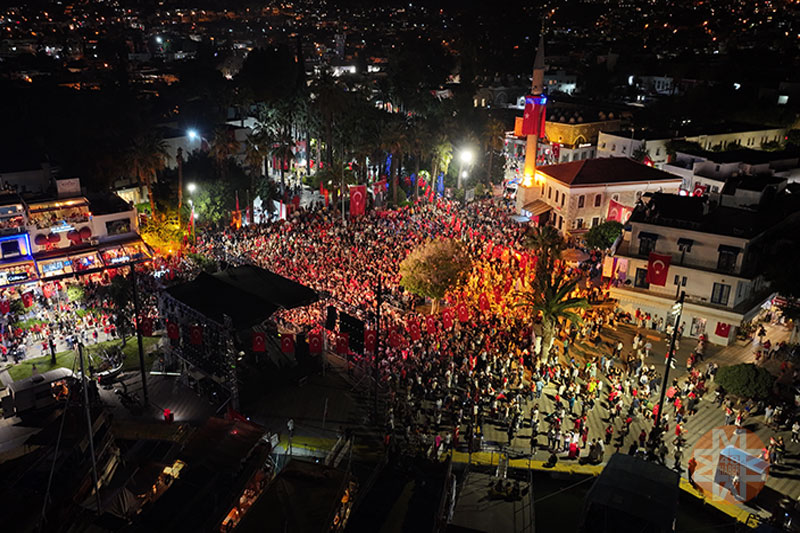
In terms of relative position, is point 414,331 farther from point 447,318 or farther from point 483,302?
point 483,302

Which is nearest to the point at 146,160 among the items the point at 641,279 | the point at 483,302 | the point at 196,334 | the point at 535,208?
the point at 196,334

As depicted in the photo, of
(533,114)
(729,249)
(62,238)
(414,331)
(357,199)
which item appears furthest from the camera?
(533,114)

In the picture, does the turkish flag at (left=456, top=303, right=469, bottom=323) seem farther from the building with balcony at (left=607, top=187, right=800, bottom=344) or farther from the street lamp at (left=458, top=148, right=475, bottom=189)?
the street lamp at (left=458, top=148, right=475, bottom=189)

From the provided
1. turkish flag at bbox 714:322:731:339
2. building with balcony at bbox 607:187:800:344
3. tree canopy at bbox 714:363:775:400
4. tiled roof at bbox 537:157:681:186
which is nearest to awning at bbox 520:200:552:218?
tiled roof at bbox 537:157:681:186

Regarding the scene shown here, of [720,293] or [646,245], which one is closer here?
[720,293]

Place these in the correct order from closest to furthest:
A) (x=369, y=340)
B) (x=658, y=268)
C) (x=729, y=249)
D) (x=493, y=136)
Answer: (x=369, y=340) → (x=658, y=268) → (x=729, y=249) → (x=493, y=136)

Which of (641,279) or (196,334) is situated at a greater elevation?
(196,334)

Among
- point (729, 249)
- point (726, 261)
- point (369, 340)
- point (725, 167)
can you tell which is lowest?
point (369, 340)
